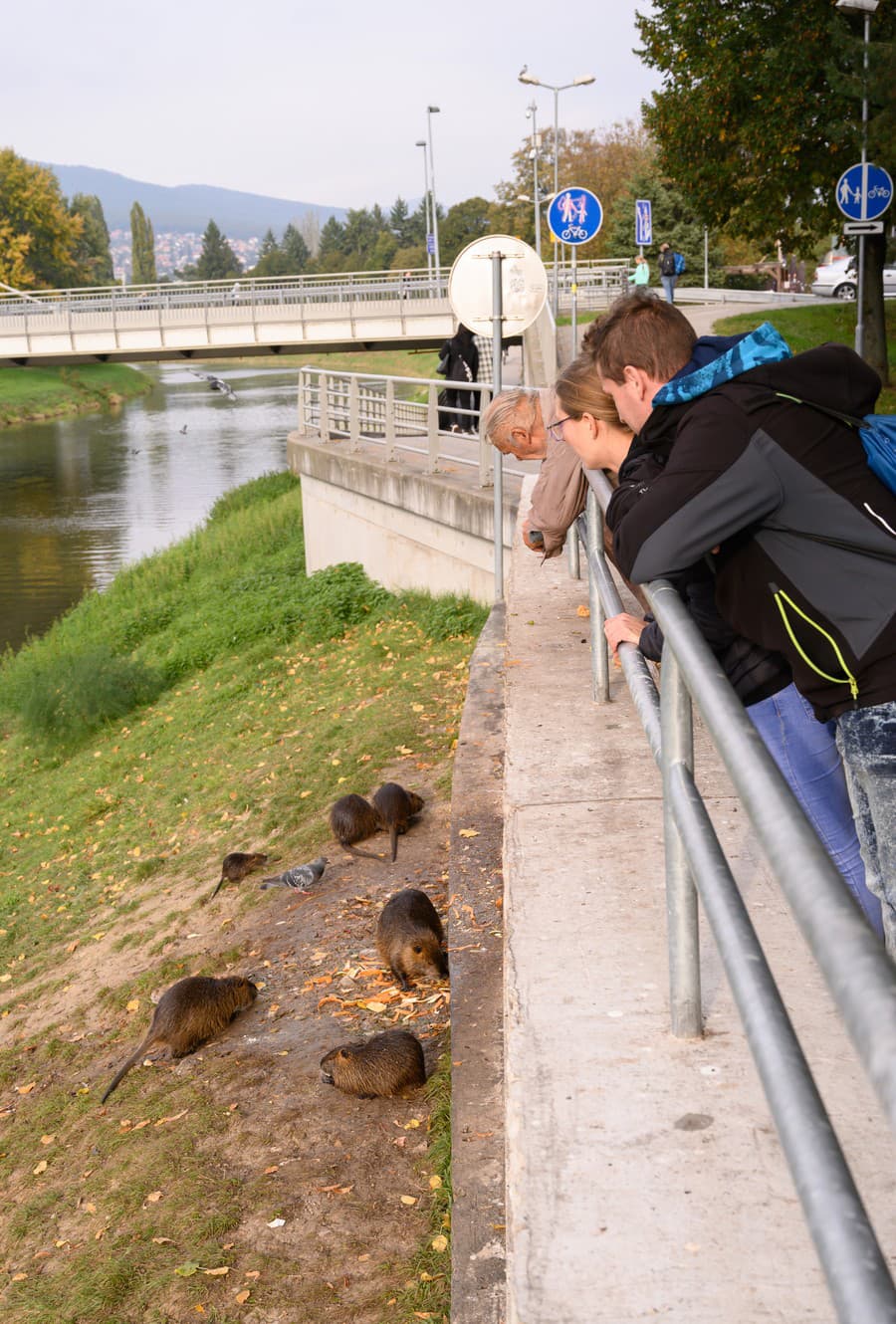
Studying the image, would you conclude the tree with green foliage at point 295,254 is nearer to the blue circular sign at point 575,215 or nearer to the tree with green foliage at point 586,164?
the tree with green foliage at point 586,164

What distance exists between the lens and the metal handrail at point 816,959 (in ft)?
3.04

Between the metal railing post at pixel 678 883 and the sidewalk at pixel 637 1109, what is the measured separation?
2.6 inches

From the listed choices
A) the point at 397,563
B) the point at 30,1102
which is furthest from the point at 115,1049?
the point at 397,563

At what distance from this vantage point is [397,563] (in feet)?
44.1

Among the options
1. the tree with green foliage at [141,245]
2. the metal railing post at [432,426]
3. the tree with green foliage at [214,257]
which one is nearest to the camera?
the metal railing post at [432,426]

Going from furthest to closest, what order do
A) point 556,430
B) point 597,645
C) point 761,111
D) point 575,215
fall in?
1. point 761,111
2. point 575,215
3. point 556,430
4. point 597,645

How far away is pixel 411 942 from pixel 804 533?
3081mm

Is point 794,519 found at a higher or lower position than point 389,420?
higher

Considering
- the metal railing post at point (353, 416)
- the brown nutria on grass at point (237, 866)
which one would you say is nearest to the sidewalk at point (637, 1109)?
the brown nutria on grass at point (237, 866)

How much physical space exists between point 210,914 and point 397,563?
273 inches

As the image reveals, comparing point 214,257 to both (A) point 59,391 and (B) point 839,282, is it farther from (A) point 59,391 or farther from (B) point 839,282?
(B) point 839,282

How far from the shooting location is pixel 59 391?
59.8 m

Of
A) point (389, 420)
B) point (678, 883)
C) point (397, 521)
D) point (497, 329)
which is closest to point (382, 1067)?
point (678, 883)

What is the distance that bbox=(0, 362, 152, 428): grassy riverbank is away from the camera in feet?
183
